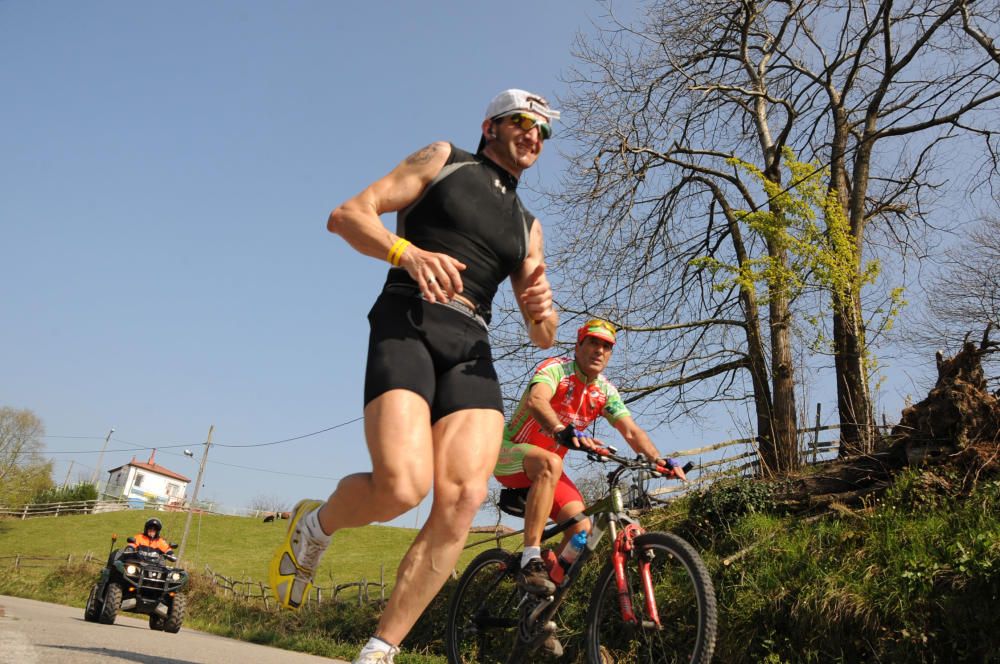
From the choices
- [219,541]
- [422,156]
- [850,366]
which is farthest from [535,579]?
[219,541]

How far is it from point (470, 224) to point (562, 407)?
2.22 meters

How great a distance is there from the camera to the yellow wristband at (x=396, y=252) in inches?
111

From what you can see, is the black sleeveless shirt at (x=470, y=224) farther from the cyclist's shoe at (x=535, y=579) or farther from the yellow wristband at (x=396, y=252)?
the cyclist's shoe at (x=535, y=579)

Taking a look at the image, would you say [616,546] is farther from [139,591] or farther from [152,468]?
[152,468]

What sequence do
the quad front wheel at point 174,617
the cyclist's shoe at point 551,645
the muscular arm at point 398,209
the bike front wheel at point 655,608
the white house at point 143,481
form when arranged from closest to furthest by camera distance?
the muscular arm at point 398,209, the bike front wheel at point 655,608, the cyclist's shoe at point 551,645, the quad front wheel at point 174,617, the white house at point 143,481

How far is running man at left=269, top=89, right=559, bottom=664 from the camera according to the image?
Result: 274 cm

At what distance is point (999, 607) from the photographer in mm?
5094

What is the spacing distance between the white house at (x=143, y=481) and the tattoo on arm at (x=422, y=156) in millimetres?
108246

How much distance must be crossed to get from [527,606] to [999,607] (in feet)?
10.5

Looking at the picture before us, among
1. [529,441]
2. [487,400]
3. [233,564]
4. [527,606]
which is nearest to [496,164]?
[487,400]

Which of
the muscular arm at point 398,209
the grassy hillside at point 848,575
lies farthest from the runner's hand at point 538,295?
the grassy hillside at point 848,575

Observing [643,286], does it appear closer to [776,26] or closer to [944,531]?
[776,26]

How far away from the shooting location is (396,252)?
2.82 metres

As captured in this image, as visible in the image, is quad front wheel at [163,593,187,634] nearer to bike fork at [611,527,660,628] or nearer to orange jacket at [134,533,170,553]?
orange jacket at [134,533,170,553]
